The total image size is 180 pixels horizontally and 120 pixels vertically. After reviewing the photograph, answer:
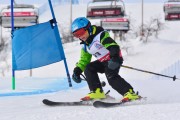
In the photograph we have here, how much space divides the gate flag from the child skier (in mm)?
2672

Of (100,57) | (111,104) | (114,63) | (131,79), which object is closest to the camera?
(111,104)

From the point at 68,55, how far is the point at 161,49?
8.92 metres

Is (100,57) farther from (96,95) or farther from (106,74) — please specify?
(96,95)

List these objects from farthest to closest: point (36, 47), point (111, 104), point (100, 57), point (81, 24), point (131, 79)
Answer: point (131, 79)
point (36, 47)
point (100, 57)
point (81, 24)
point (111, 104)

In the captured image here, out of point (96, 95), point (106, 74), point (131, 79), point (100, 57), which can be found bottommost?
point (131, 79)

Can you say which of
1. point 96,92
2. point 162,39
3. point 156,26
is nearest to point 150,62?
point 162,39

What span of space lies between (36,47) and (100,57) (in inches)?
115

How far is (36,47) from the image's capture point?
7.04m

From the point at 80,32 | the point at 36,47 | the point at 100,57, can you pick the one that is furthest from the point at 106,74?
the point at 36,47

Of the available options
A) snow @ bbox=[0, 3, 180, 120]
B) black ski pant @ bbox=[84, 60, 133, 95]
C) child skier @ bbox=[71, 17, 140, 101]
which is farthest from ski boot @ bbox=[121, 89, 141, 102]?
snow @ bbox=[0, 3, 180, 120]

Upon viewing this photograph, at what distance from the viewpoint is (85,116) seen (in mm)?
3000

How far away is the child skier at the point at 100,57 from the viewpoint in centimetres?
399

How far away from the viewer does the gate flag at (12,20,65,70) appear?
23.0 ft

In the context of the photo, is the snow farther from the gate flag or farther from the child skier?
the child skier
